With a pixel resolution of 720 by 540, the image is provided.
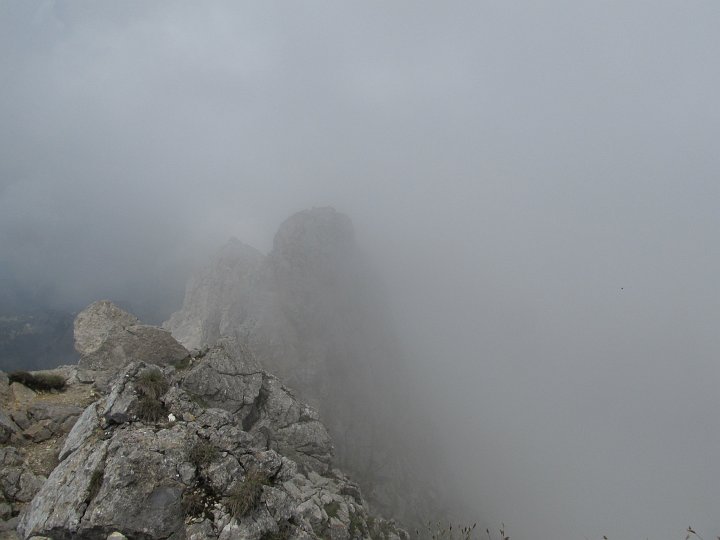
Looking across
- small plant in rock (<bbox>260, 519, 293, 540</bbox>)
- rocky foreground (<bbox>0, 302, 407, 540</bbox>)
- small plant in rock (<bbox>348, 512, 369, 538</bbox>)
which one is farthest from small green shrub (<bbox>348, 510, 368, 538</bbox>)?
small plant in rock (<bbox>260, 519, 293, 540</bbox>)

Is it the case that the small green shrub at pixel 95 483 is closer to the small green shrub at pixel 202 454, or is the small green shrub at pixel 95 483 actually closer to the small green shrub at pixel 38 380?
the small green shrub at pixel 202 454

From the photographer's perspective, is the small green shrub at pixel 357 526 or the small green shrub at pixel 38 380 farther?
the small green shrub at pixel 38 380

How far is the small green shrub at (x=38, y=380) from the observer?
24.9 meters

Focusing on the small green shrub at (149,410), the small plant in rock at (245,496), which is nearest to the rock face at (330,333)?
the small green shrub at (149,410)

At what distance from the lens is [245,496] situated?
15.3m

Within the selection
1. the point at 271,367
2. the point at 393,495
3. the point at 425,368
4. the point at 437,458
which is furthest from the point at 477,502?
the point at 271,367

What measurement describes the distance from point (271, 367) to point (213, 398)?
94919mm

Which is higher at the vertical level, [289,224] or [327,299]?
[289,224]

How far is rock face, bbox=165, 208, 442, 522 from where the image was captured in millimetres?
116062

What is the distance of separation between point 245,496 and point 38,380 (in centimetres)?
1933

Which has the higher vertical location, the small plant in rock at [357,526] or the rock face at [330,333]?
the small plant in rock at [357,526]

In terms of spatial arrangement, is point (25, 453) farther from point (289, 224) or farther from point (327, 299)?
point (289, 224)

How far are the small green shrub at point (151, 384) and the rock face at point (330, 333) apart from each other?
81558 mm

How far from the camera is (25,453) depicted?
1866 centimetres
